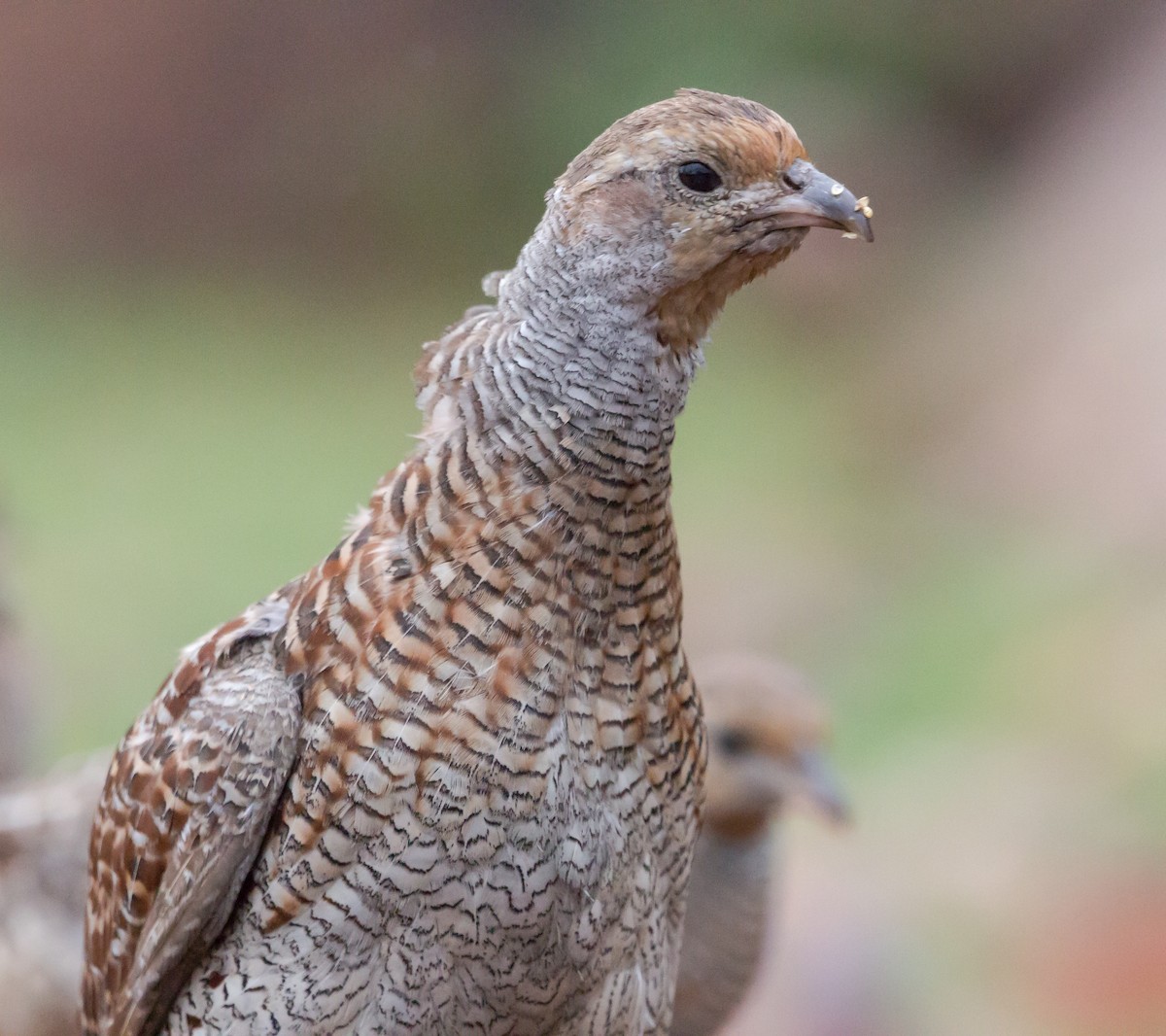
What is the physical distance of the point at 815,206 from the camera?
2.04 meters

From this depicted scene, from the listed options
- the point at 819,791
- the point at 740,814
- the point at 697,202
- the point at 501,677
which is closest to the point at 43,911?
the point at 740,814

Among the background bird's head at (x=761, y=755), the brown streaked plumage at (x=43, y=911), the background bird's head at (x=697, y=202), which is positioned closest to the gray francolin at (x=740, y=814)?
the background bird's head at (x=761, y=755)

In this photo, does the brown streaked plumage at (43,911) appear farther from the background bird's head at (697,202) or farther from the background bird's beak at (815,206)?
the background bird's beak at (815,206)

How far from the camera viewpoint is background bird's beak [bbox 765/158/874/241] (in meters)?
2.04

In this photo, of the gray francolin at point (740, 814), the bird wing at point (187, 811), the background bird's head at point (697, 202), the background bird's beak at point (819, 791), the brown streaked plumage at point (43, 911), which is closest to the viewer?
the background bird's head at point (697, 202)

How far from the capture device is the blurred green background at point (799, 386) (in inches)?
226

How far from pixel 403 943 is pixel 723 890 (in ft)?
4.97

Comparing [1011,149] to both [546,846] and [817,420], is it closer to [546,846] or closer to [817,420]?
[817,420]

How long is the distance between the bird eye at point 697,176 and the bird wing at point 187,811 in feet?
2.84

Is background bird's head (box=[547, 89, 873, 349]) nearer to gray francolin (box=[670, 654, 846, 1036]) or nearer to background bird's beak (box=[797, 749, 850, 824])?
gray francolin (box=[670, 654, 846, 1036])

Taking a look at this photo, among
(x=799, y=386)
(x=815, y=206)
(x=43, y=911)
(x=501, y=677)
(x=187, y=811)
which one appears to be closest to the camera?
(x=815, y=206)

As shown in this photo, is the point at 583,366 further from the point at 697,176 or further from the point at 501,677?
the point at 501,677

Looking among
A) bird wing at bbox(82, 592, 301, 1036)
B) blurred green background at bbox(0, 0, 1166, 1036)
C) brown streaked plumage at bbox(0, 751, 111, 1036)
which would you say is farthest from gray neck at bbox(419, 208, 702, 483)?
blurred green background at bbox(0, 0, 1166, 1036)

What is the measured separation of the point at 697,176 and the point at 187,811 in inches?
Answer: 44.6
